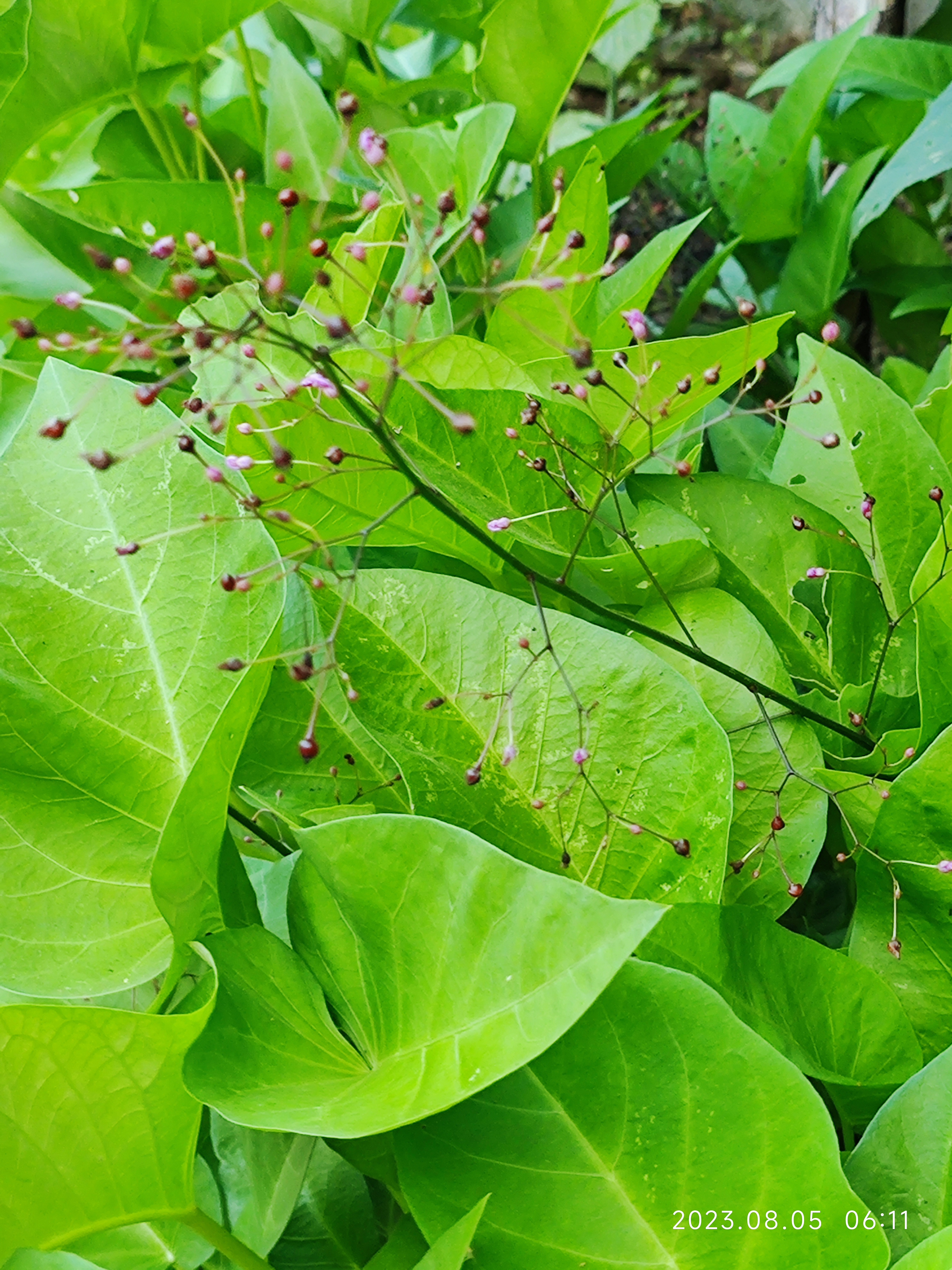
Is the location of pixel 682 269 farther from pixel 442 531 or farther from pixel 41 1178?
pixel 41 1178

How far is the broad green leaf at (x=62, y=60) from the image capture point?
1.84 ft

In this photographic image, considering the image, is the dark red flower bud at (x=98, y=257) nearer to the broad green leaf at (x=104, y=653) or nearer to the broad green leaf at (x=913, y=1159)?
the broad green leaf at (x=104, y=653)

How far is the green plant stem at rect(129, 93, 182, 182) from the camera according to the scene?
0.69 meters

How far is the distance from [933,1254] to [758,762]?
0.16 metres

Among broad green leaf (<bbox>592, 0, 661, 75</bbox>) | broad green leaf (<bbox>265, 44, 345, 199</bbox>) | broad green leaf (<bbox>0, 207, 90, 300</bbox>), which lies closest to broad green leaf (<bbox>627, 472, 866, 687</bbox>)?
broad green leaf (<bbox>265, 44, 345, 199</bbox>)

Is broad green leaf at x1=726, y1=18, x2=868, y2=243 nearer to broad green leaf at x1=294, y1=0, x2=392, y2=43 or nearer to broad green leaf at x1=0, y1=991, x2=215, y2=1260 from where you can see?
broad green leaf at x1=294, y1=0, x2=392, y2=43

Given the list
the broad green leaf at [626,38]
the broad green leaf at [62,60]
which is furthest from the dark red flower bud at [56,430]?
the broad green leaf at [626,38]

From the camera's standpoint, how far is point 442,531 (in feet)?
1.34

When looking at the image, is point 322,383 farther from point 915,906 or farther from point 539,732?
point 915,906

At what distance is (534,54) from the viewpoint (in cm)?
60

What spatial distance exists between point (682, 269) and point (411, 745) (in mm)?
1087

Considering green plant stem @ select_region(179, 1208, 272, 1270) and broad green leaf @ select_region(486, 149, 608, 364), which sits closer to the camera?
green plant stem @ select_region(179, 1208, 272, 1270)

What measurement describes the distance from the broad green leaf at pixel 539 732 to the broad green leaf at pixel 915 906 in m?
0.05

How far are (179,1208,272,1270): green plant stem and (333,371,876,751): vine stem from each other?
201mm
